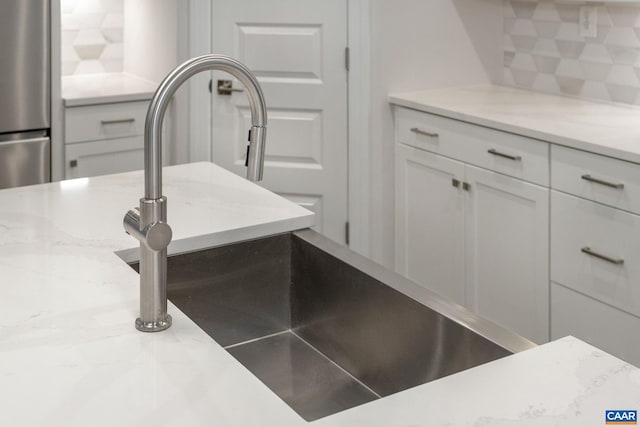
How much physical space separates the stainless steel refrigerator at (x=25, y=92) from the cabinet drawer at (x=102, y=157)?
0.35ft

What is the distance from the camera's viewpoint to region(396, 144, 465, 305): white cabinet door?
3.37 metres

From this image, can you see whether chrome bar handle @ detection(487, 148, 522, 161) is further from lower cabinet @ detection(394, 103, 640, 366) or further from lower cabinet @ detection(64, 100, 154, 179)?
lower cabinet @ detection(64, 100, 154, 179)

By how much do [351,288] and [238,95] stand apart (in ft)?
7.27

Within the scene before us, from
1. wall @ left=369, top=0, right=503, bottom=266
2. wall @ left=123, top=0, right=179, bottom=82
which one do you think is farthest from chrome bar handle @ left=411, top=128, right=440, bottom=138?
wall @ left=123, top=0, right=179, bottom=82

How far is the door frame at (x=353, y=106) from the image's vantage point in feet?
11.8

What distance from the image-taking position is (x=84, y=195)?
206 centimetres

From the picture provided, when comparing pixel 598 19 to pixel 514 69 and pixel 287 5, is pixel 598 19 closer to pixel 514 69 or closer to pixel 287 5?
pixel 514 69

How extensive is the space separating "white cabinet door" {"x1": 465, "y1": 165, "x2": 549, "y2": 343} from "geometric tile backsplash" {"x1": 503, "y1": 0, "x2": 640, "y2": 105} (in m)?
0.69

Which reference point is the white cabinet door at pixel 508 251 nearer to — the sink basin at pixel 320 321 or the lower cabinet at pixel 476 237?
the lower cabinet at pixel 476 237

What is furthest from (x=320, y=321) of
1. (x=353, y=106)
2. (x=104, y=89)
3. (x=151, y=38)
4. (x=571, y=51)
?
(x=151, y=38)

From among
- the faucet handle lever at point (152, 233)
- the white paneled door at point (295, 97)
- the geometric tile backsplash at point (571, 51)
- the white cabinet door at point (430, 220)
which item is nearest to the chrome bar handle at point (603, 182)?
the white cabinet door at point (430, 220)

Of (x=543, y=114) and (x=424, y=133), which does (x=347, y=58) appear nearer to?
(x=424, y=133)

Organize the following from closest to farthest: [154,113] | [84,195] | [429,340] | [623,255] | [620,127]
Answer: [154,113] → [429,340] → [84,195] → [623,255] → [620,127]

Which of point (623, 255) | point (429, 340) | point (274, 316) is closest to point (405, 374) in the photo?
point (429, 340)
